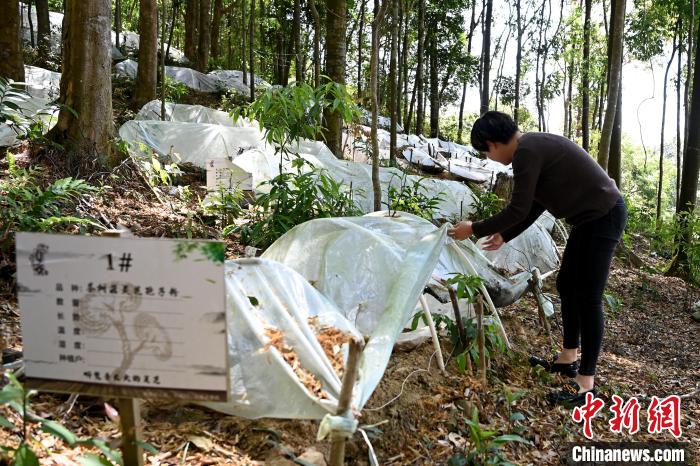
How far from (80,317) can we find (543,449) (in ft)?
6.72

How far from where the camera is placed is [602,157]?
22.1ft

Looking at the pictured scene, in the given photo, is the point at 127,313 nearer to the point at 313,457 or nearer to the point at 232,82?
the point at 313,457

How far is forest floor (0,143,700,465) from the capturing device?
1.91m

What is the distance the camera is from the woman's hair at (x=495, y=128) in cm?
272

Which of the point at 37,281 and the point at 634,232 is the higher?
the point at 37,281

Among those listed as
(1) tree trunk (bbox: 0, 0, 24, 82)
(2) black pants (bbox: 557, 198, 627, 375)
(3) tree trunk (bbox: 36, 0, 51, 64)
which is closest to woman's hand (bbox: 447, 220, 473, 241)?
(2) black pants (bbox: 557, 198, 627, 375)

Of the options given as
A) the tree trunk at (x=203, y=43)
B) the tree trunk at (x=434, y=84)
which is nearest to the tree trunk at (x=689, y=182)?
the tree trunk at (x=434, y=84)

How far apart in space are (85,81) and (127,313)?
4559mm

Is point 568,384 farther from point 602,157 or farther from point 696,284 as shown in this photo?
point 696,284

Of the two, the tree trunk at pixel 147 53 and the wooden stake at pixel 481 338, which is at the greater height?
the tree trunk at pixel 147 53

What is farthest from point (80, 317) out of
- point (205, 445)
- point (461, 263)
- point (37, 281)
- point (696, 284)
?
point (696, 284)

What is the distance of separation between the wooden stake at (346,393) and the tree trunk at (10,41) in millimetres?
7508

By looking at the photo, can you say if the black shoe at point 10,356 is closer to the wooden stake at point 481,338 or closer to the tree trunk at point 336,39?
the wooden stake at point 481,338
